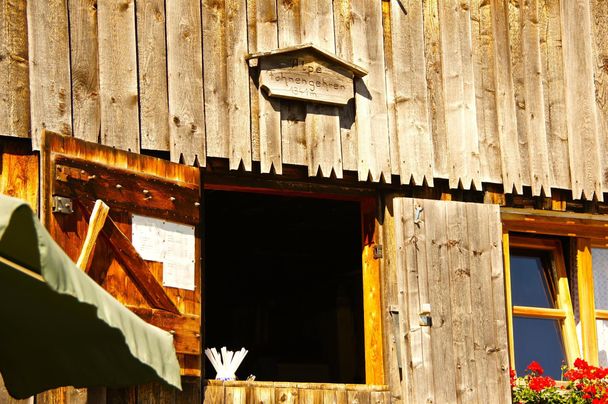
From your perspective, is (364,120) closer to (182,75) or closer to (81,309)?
(182,75)

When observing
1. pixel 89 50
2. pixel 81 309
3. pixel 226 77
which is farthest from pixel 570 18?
pixel 81 309

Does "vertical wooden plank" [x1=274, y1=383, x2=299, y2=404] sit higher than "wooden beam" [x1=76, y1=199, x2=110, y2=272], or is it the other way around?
"wooden beam" [x1=76, y1=199, x2=110, y2=272]

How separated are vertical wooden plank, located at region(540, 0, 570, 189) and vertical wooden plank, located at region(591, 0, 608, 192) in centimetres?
30

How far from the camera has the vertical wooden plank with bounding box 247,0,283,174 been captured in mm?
8328

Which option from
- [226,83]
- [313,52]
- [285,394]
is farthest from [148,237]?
[313,52]

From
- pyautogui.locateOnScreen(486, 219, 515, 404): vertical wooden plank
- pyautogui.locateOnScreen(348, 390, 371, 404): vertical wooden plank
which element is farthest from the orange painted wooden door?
pyautogui.locateOnScreen(486, 219, 515, 404): vertical wooden plank

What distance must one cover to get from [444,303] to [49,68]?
9.49ft

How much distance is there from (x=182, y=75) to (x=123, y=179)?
90 centimetres

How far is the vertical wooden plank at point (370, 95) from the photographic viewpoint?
8.67 m

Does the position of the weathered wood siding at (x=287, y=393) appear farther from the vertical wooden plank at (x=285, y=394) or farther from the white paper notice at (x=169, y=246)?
the white paper notice at (x=169, y=246)

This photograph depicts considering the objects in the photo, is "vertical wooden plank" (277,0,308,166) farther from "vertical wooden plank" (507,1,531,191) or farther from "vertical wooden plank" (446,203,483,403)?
"vertical wooden plank" (507,1,531,191)

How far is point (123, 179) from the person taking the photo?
24.9 feet

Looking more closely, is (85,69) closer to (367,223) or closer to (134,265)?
(134,265)

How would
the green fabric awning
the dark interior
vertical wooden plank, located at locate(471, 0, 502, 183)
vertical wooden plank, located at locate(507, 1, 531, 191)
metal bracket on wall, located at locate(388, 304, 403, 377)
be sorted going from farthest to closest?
1. the dark interior
2. vertical wooden plank, located at locate(507, 1, 531, 191)
3. vertical wooden plank, located at locate(471, 0, 502, 183)
4. metal bracket on wall, located at locate(388, 304, 403, 377)
5. the green fabric awning
